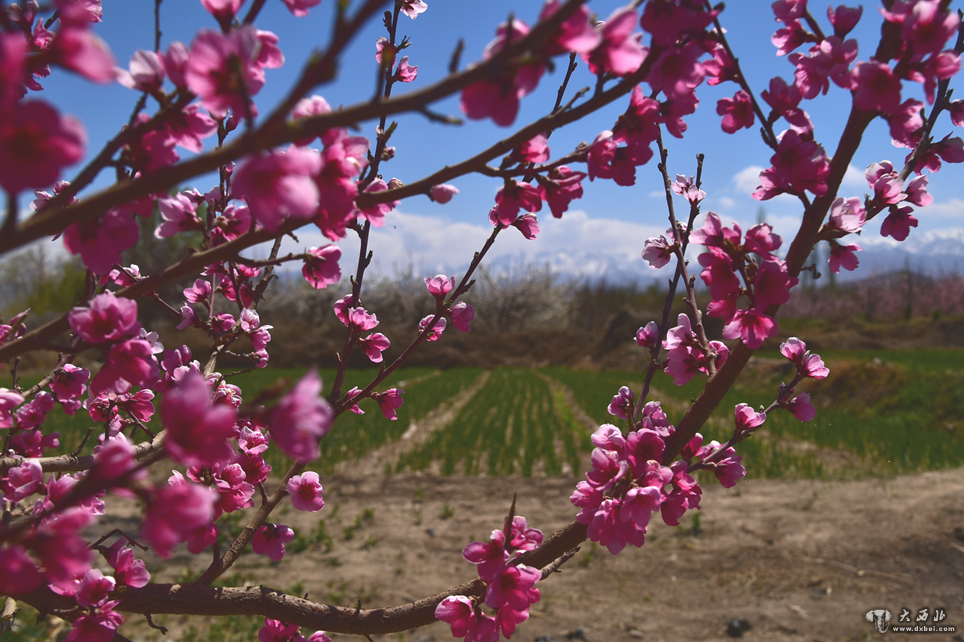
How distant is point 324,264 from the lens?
102 cm

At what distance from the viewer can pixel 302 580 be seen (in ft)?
15.9

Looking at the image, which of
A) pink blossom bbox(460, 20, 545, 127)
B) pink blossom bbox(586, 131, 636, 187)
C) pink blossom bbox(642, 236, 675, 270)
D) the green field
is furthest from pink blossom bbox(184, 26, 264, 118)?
the green field

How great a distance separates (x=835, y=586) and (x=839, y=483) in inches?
106

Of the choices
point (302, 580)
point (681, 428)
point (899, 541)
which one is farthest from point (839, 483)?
point (681, 428)

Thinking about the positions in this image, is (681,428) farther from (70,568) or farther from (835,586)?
(835,586)

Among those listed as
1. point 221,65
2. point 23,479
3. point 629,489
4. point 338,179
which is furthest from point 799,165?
point 23,479

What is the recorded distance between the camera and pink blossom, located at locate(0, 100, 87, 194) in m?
0.43

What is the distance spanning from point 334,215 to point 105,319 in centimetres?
37

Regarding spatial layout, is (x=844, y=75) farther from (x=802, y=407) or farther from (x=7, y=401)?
(x=7, y=401)

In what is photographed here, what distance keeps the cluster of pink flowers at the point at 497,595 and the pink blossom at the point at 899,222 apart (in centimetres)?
104

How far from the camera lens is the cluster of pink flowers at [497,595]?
3.47 ft

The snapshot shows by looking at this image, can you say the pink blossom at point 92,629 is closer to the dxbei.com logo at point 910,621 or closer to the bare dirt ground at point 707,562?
the bare dirt ground at point 707,562

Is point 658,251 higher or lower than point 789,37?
lower

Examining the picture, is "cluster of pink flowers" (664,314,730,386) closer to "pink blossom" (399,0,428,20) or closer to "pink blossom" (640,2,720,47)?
"pink blossom" (640,2,720,47)
